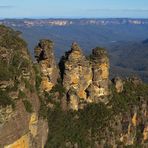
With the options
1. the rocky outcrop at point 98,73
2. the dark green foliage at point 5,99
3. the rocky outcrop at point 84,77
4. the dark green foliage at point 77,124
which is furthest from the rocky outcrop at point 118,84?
the dark green foliage at point 5,99

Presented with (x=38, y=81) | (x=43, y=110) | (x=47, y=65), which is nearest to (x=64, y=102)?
(x=47, y=65)

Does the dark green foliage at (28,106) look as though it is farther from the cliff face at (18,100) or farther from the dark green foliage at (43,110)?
the dark green foliage at (43,110)

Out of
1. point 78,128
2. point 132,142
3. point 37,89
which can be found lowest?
point 132,142

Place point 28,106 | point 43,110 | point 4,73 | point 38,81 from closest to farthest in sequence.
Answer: point 4,73
point 28,106
point 43,110
point 38,81

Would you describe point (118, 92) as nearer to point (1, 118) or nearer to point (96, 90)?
point (96, 90)

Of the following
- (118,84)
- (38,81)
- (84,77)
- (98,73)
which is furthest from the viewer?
(118,84)

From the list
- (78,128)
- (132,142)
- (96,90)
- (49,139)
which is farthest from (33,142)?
(132,142)

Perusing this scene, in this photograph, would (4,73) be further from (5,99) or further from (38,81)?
(38,81)
